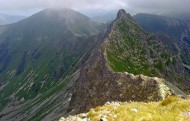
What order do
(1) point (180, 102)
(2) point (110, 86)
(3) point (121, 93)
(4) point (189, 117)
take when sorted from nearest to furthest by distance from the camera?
(4) point (189, 117) < (1) point (180, 102) < (3) point (121, 93) < (2) point (110, 86)

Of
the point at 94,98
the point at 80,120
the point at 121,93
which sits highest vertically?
the point at 80,120

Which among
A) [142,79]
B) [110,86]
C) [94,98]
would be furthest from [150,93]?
[94,98]

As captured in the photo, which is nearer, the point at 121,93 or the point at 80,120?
the point at 80,120

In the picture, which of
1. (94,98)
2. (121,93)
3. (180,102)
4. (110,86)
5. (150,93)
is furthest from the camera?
(94,98)

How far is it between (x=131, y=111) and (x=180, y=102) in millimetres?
7143

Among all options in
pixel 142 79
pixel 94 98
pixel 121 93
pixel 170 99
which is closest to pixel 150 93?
pixel 142 79

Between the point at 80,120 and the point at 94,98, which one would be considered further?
the point at 94,98

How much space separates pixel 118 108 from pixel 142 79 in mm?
94039

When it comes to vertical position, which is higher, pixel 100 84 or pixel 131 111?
pixel 131 111

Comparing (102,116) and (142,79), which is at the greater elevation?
(102,116)

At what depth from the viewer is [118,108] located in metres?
42.4

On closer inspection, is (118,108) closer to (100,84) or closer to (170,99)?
(170,99)

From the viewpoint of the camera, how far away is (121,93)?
477ft

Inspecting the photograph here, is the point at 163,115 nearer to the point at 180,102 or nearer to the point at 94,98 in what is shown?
the point at 180,102
